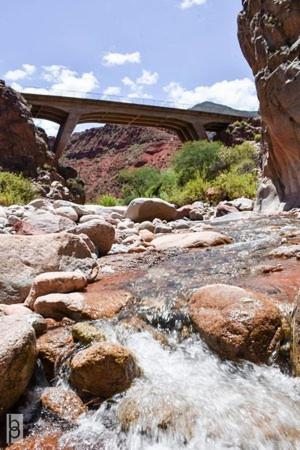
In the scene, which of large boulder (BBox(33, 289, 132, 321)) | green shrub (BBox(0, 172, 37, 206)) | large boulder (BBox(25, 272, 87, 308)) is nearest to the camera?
large boulder (BBox(33, 289, 132, 321))

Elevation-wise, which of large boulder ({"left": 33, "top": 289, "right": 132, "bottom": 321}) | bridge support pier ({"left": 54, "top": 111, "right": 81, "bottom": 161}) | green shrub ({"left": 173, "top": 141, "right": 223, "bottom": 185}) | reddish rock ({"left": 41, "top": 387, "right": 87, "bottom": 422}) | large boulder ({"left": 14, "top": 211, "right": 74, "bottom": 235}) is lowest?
reddish rock ({"left": 41, "top": 387, "right": 87, "bottom": 422})

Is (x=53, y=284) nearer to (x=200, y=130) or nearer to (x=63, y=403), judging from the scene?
(x=63, y=403)

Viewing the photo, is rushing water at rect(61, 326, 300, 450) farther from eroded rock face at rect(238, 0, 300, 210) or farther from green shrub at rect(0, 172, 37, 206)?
green shrub at rect(0, 172, 37, 206)

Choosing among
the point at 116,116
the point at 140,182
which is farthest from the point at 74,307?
the point at 116,116

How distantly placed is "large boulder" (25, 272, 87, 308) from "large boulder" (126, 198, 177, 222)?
18.6 ft

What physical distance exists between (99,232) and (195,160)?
15.7 meters

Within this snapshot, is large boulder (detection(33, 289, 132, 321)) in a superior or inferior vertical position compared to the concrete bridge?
inferior

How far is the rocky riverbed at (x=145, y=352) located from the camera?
2.23m

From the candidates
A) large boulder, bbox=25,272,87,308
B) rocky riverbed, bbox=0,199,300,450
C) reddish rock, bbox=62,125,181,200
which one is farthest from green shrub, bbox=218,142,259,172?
reddish rock, bbox=62,125,181,200

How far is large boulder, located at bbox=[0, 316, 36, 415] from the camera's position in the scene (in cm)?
229

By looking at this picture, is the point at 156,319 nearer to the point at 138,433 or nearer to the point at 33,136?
the point at 138,433

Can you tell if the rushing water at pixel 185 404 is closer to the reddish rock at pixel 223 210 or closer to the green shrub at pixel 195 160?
the reddish rock at pixel 223 210

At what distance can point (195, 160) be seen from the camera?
20859 mm

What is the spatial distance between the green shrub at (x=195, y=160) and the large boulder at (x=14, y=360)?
17.6 metres
